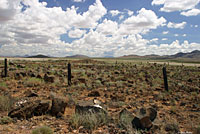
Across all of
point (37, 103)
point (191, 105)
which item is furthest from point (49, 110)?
point (191, 105)

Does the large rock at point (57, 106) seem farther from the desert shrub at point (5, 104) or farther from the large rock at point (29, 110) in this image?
the desert shrub at point (5, 104)

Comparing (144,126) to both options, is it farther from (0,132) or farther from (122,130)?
(0,132)

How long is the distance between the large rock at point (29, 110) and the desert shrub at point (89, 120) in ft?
5.13

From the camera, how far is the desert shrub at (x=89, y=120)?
17.5ft

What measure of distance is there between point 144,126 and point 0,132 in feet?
14.5

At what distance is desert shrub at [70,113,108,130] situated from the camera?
533 centimetres

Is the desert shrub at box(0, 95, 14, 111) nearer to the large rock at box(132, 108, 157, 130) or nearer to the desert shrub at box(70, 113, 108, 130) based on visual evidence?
the desert shrub at box(70, 113, 108, 130)

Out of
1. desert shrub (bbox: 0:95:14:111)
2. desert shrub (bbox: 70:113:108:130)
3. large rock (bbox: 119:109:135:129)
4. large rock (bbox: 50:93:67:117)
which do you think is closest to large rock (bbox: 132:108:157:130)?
large rock (bbox: 119:109:135:129)

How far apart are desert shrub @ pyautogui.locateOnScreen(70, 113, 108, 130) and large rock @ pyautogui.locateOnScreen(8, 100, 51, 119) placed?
156 centimetres

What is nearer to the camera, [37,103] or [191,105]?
[37,103]

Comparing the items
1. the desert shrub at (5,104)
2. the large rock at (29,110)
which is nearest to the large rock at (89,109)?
the large rock at (29,110)

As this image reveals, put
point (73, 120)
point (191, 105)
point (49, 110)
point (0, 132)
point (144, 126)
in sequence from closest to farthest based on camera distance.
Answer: point (0, 132), point (144, 126), point (73, 120), point (49, 110), point (191, 105)

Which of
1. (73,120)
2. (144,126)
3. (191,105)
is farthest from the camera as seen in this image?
(191,105)

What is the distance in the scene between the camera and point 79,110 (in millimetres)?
6195
